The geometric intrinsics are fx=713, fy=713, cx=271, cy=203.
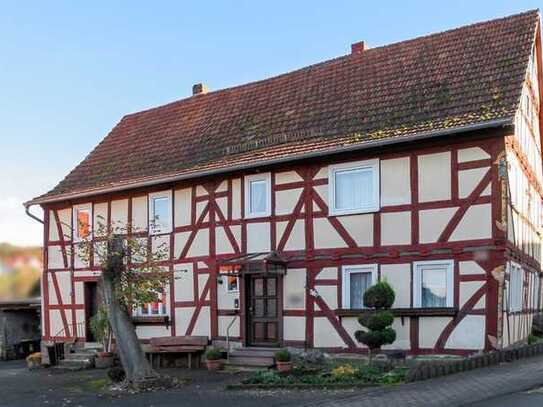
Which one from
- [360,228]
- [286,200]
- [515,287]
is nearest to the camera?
[360,228]

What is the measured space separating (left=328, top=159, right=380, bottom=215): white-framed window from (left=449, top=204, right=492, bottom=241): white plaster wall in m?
2.03

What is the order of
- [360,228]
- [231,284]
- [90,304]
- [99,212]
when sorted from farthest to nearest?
[90,304]
[99,212]
[231,284]
[360,228]

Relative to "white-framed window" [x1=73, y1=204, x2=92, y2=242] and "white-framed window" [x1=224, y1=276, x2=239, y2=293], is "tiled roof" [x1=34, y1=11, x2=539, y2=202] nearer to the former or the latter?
"white-framed window" [x1=73, y1=204, x2=92, y2=242]

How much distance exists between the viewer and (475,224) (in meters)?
15.2

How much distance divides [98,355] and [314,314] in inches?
296

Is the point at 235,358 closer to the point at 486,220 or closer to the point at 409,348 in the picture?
the point at 409,348

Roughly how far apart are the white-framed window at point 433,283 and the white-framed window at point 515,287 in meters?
1.43

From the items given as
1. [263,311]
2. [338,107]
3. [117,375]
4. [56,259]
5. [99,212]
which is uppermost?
[338,107]

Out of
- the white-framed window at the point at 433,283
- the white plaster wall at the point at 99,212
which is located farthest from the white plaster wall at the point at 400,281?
the white plaster wall at the point at 99,212

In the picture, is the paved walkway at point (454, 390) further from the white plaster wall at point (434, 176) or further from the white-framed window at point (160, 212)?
the white-framed window at point (160, 212)

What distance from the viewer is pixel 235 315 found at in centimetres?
1894

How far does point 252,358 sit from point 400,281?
14.2 feet

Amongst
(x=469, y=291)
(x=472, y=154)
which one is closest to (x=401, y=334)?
(x=469, y=291)

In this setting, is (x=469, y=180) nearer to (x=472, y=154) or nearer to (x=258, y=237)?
(x=472, y=154)
